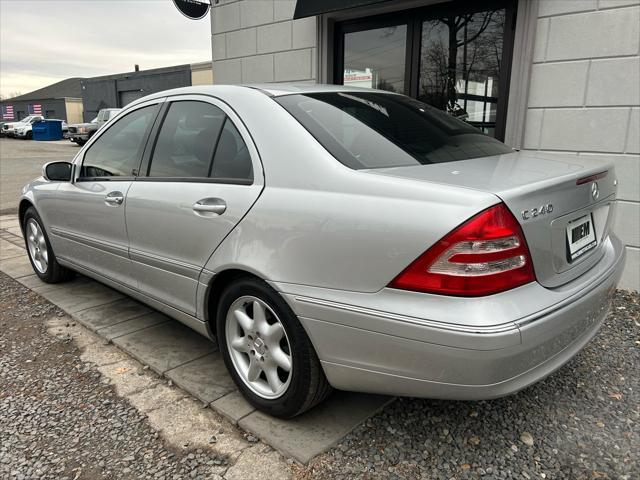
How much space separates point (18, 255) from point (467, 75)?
17.5 feet

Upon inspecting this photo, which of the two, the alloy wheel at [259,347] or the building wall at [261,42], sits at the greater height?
the building wall at [261,42]

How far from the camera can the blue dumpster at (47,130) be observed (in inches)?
1467

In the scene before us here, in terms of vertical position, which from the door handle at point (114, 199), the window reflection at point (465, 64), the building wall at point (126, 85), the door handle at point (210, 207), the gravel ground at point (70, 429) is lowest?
the gravel ground at point (70, 429)

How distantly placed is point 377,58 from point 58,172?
386cm

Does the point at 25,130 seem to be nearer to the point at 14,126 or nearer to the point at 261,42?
the point at 14,126

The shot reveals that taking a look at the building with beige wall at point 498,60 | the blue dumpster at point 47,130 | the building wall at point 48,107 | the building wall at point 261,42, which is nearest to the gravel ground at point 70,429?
the building with beige wall at point 498,60

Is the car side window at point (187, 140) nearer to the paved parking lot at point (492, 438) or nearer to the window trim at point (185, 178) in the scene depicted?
the window trim at point (185, 178)

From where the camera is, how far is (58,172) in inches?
150

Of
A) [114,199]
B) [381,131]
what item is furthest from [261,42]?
[381,131]

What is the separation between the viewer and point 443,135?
2664mm

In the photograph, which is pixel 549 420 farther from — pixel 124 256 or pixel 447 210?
pixel 124 256

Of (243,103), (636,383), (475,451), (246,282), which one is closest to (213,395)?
(246,282)

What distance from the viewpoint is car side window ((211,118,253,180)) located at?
2432 mm

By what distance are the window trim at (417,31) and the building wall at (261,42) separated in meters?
0.35
